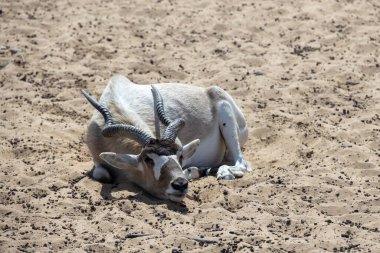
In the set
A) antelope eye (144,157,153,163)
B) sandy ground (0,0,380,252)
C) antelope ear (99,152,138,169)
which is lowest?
sandy ground (0,0,380,252)

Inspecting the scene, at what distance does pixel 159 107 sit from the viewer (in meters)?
10.3

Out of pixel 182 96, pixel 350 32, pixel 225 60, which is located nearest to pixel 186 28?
pixel 225 60

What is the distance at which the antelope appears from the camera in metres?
9.59

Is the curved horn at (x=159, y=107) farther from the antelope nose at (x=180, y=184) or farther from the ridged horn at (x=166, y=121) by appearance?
the antelope nose at (x=180, y=184)

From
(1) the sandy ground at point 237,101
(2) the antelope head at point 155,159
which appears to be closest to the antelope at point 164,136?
(2) the antelope head at point 155,159

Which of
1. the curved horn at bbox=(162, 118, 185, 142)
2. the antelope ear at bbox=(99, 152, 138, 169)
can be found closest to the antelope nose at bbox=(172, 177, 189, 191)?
the curved horn at bbox=(162, 118, 185, 142)

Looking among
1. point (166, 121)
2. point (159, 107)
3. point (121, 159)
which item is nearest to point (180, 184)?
point (121, 159)

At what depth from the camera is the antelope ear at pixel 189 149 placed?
1005 centimetres

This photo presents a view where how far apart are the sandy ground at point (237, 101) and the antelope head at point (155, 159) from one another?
15 centimetres

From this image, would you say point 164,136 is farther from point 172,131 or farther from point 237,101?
point 237,101

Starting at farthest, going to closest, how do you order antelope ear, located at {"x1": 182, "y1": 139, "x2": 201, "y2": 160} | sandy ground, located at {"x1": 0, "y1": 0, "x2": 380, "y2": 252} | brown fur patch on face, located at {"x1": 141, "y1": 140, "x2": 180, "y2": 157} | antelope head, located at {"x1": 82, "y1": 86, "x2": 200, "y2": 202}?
antelope ear, located at {"x1": 182, "y1": 139, "x2": 201, "y2": 160}, brown fur patch on face, located at {"x1": 141, "y1": 140, "x2": 180, "y2": 157}, antelope head, located at {"x1": 82, "y1": 86, "x2": 200, "y2": 202}, sandy ground, located at {"x1": 0, "y1": 0, "x2": 380, "y2": 252}

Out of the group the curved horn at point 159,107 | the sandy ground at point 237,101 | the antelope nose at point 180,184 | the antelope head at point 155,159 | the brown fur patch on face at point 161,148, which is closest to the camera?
the sandy ground at point 237,101

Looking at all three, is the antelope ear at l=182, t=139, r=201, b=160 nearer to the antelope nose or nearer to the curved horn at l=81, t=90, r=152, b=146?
the curved horn at l=81, t=90, r=152, b=146

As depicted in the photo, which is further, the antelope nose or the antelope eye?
the antelope eye
